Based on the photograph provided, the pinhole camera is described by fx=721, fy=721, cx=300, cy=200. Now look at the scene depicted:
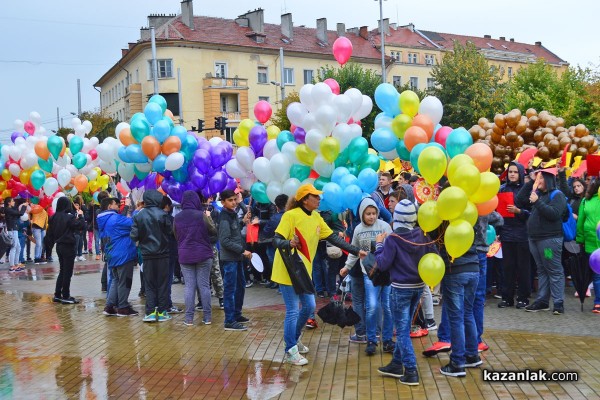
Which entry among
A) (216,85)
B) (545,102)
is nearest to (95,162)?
(545,102)

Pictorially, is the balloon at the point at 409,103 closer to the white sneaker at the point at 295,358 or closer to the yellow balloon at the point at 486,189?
the yellow balloon at the point at 486,189

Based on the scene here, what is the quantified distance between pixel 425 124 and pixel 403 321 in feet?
12.7

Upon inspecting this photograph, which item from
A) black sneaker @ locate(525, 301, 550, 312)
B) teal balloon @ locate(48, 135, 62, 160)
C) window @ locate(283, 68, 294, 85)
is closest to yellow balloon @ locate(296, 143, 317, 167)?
black sneaker @ locate(525, 301, 550, 312)

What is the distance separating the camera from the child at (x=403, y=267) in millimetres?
7039

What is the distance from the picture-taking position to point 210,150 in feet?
41.7

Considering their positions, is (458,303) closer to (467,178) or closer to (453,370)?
(453,370)

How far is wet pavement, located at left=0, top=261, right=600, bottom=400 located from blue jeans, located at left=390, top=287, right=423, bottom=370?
270 millimetres

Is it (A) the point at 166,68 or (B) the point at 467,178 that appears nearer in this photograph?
(B) the point at 467,178

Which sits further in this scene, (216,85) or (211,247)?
(216,85)

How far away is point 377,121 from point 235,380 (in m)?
5.18

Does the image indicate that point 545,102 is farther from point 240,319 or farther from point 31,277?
point 240,319

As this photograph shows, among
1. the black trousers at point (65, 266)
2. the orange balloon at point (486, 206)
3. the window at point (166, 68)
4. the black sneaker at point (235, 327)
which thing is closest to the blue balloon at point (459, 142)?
the orange balloon at point (486, 206)

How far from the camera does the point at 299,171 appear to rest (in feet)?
37.2

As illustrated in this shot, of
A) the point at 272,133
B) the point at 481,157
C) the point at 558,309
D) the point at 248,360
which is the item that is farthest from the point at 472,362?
the point at 272,133
